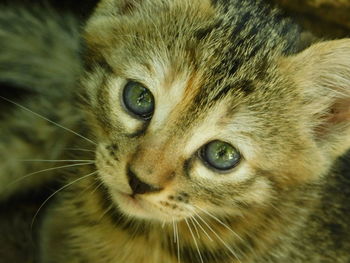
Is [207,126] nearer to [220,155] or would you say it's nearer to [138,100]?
[220,155]

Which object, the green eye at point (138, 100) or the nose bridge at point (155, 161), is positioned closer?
the nose bridge at point (155, 161)

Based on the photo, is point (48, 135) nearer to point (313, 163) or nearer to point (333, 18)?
point (313, 163)

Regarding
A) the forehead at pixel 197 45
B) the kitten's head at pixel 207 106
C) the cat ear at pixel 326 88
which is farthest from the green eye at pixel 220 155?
the cat ear at pixel 326 88

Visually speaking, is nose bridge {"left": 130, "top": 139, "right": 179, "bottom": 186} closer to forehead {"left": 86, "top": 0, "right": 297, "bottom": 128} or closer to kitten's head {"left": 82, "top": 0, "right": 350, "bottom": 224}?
kitten's head {"left": 82, "top": 0, "right": 350, "bottom": 224}

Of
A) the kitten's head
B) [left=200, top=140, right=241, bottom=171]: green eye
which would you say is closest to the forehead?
the kitten's head

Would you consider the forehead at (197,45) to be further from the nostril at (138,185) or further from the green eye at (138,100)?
the nostril at (138,185)

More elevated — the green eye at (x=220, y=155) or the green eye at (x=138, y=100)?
the green eye at (x=138, y=100)

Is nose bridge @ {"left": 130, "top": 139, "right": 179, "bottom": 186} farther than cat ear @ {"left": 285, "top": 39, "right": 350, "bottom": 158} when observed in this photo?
No

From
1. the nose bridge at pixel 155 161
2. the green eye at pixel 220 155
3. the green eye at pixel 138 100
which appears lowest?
the nose bridge at pixel 155 161

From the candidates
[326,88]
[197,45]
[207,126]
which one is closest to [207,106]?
[207,126]
